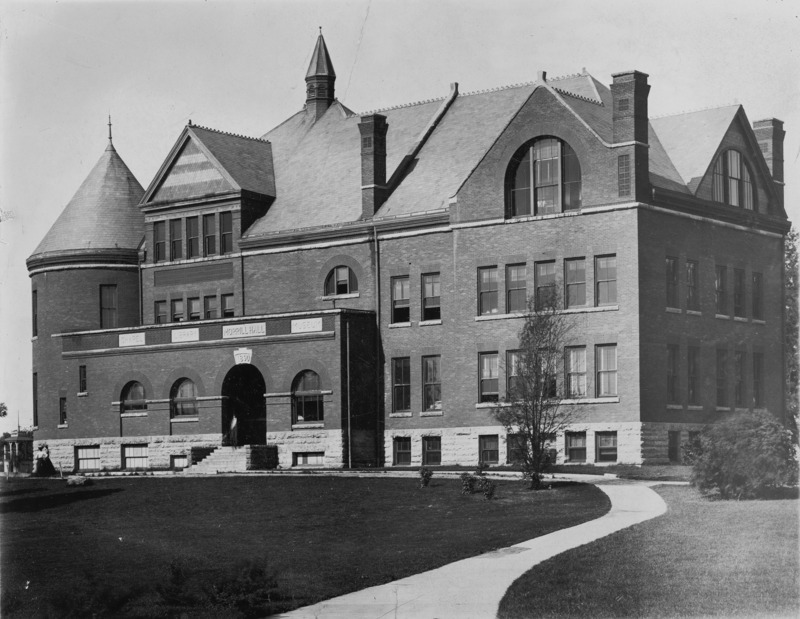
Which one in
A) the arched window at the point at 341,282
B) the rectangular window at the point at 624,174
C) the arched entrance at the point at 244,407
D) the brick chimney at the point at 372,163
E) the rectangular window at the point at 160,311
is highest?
the brick chimney at the point at 372,163

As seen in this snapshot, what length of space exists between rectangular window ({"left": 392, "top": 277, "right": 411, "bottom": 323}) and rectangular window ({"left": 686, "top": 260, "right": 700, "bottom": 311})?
35.4ft

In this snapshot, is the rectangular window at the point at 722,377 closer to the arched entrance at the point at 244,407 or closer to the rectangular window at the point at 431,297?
the rectangular window at the point at 431,297

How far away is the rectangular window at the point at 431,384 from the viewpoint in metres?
49.9

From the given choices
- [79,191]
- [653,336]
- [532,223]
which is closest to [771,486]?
[653,336]

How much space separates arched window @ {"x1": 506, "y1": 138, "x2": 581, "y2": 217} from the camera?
46.2 metres

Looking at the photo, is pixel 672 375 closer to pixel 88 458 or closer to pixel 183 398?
pixel 183 398

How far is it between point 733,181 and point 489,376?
38.8 ft

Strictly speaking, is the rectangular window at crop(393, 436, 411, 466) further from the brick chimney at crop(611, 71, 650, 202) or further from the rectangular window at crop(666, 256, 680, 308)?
the brick chimney at crop(611, 71, 650, 202)

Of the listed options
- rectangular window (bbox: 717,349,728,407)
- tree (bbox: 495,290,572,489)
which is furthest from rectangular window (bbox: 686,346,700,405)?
tree (bbox: 495,290,572,489)

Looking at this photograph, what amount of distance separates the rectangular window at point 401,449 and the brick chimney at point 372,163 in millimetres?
9003

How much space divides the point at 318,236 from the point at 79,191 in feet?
48.8

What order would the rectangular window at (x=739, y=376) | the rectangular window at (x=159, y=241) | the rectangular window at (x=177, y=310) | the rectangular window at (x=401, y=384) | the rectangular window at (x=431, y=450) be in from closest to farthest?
the rectangular window at (x=739, y=376) → the rectangular window at (x=431, y=450) → the rectangular window at (x=401, y=384) → the rectangular window at (x=177, y=310) → the rectangular window at (x=159, y=241)

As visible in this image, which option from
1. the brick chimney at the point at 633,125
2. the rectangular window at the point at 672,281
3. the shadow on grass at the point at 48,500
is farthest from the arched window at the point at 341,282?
the shadow on grass at the point at 48,500

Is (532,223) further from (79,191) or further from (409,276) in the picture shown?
(79,191)
